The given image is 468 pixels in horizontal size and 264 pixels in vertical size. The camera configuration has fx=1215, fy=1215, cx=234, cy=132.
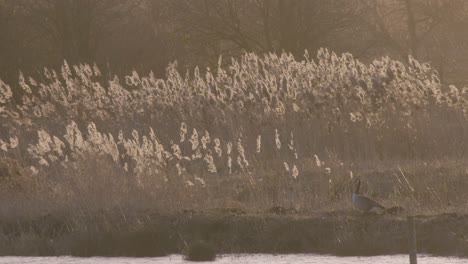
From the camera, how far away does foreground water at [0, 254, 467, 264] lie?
11.1 metres

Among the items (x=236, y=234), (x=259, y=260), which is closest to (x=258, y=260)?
(x=259, y=260)

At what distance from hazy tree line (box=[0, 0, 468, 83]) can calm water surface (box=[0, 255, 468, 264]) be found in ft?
52.5

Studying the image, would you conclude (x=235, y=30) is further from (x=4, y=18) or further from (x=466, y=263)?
(x=466, y=263)

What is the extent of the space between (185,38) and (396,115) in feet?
43.5

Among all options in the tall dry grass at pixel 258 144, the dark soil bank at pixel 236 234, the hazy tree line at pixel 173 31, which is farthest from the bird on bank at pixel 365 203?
the hazy tree line at pixel 173 31

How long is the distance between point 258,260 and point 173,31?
18070 millimetres

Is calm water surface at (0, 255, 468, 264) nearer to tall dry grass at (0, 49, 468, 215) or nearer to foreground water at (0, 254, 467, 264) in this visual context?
foreground water at (0, 254, 467, 264)

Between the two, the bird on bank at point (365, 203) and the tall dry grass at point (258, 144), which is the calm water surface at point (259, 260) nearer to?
the bird on bank at point (365, 203)

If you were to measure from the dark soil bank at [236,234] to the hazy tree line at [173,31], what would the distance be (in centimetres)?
1522

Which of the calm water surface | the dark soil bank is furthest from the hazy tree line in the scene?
the calm water surface

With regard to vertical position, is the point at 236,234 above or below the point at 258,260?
above

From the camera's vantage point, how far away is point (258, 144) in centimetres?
1394

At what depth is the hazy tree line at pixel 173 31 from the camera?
28016 millimetres

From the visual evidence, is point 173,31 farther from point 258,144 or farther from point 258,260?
point 258,260
